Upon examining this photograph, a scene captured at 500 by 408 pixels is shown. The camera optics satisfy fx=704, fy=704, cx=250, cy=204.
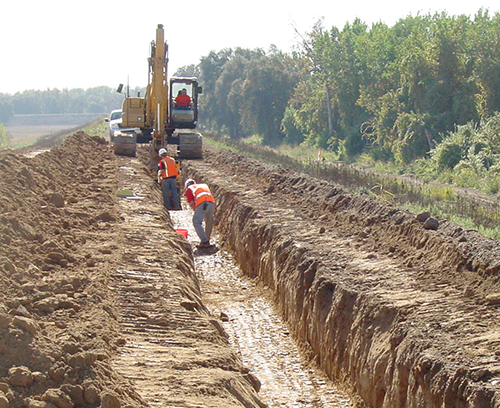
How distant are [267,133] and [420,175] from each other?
118 ft

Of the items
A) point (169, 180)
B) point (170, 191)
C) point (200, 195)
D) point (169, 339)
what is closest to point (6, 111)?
point (170, 191)

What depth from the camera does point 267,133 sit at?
63625mm

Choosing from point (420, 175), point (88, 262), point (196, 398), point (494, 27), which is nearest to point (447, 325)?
point (196, 398)

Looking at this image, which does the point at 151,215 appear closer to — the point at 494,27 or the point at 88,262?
the point at 88,262

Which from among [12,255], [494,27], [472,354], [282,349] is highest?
[494,27]

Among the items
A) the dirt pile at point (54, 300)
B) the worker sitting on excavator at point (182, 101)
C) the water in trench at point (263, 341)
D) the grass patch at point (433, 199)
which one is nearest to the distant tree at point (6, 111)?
the worker sitting on excavator at point (182, 101)

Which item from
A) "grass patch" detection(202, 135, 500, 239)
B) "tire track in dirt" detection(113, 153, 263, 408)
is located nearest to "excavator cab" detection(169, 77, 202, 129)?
"grass patch" detection(202, 135, 500, 239)

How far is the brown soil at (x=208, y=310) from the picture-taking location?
5.38m

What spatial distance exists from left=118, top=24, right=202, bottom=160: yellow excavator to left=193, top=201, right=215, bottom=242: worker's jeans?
743 centimetres

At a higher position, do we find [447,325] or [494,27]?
[494,27]

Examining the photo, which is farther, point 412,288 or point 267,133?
point 267,133

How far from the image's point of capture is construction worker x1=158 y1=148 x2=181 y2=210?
17469mm

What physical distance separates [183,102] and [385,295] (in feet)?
52.7

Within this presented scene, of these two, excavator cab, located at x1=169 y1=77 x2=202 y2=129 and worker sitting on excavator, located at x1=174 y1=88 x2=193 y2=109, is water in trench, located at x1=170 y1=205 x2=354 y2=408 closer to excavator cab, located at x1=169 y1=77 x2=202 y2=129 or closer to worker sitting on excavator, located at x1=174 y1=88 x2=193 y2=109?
excavator cab, located at x1=169 y1=77 x2=202 y2=129
